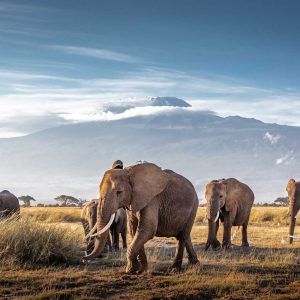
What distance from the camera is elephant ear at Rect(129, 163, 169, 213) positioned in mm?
13289

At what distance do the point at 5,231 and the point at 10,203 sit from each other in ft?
38.3

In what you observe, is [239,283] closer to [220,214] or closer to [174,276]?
[174,276]

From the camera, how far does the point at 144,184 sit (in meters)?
13.4

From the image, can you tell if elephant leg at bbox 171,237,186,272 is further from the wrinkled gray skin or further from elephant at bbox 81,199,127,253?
the wrinkled gray skin

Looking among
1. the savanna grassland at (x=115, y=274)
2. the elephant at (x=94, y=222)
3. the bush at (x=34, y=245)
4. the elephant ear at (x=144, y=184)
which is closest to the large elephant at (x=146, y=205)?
the elephant ear at (x=144, y=184)

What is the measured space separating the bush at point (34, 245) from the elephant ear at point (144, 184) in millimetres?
3256

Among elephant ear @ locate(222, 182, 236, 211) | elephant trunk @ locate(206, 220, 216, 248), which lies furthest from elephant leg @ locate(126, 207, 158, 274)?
elephant ear @ locate(222, 182, 236, 211)

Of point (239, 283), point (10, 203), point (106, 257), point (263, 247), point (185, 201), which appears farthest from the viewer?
point (10, 203)

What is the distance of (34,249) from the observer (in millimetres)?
15641

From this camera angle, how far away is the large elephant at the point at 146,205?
42.3 ft

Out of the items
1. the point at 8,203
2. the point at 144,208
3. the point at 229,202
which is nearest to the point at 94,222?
the point at 229,202

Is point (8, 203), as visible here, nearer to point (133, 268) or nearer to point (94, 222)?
point (94, 222)

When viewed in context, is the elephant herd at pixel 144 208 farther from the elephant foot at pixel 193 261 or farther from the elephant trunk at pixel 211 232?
the elephant trunk at pixel 211 232

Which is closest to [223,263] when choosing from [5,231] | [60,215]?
[5,231]
